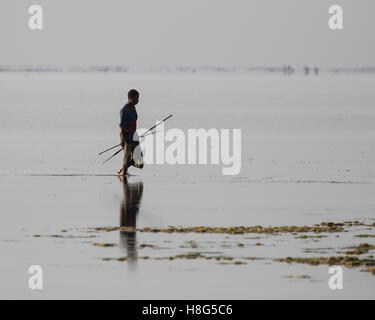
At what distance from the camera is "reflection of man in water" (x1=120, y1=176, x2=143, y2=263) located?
1400cm

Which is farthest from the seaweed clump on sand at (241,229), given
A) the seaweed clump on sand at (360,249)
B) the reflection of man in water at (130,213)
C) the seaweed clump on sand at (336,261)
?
the seaweed clump on sand at (336,261)

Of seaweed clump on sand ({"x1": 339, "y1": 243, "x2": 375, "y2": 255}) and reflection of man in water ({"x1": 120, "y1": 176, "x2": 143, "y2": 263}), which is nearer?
seaweed clump on sand ({"x1": 339, "y1": 243, "x2": 375, "y2": 255})

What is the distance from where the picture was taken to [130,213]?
17.1 metres

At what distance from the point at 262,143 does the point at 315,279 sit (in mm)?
21904

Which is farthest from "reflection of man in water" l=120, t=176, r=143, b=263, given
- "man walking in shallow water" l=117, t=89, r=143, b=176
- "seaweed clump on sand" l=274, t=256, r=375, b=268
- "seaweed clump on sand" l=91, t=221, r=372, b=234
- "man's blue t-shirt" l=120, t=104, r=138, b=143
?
"seaweed clump on sand" l=274, t=256, r=375, b=268

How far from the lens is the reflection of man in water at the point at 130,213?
14.0m

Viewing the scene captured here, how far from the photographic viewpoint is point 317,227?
619 inches

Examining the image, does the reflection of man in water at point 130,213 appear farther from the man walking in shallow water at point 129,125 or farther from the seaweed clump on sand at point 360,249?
the seaweed clump on sand at point 360,249

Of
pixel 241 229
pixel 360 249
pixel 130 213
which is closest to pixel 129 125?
pixel 130 213

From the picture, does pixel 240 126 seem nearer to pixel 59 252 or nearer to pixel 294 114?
pixel 294 114

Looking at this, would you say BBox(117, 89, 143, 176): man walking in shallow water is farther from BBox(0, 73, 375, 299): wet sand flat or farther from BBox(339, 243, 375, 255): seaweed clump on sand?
BBox(339, 243, 375, 255): seaweed clump on sand

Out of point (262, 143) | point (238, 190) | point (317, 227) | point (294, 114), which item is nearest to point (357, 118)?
point (294, 114)

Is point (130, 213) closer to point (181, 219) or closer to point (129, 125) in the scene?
point (181, 219)
